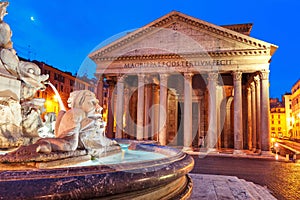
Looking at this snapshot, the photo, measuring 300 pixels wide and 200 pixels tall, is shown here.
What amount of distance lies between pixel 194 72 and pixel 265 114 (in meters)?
5.93

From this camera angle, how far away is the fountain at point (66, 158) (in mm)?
1599

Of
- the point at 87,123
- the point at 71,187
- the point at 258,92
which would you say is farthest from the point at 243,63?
the point at 71,187

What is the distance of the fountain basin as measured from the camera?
1.48 m

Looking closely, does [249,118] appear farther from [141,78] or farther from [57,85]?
[57,85]

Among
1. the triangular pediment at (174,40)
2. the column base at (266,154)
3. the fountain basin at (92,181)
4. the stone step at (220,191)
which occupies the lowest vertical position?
the column base at (266,154)

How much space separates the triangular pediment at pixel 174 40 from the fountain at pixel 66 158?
14340mm

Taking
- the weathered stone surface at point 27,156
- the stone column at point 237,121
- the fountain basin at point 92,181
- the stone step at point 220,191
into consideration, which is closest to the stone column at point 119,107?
the stone column at point 237,121

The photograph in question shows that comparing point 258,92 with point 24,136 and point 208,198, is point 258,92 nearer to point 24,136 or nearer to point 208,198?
point 208,198

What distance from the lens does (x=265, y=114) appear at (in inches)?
631

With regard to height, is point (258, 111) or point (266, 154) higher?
point (258, 111)

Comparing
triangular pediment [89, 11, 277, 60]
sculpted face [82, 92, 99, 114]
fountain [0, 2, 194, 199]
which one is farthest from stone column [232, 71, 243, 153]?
sculpted face [82, 92, 99, 114]

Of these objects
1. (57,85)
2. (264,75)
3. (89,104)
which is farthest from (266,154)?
(57,85)

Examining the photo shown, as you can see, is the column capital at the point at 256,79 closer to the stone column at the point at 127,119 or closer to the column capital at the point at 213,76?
the column capital at the point at 213,76

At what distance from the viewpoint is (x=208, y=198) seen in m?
3.82
